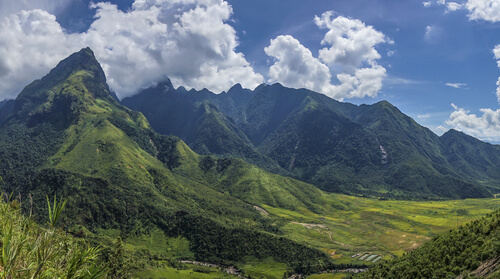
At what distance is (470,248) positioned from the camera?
193 ft

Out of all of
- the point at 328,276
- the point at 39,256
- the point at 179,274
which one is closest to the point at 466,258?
the point at 39,256

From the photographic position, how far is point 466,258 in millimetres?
57062

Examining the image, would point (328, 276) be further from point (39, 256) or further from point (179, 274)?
point (39, 256)

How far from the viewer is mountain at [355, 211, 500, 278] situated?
48844mm

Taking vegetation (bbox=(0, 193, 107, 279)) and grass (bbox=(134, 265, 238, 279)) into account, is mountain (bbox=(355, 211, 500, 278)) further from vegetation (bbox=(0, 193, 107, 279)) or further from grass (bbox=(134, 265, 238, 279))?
grass (bbox=(134, 265, 238, 279))

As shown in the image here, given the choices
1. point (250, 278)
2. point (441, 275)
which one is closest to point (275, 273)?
point (250, 278)

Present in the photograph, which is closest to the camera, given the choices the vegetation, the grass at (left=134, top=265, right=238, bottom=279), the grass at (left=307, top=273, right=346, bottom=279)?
the vegetation

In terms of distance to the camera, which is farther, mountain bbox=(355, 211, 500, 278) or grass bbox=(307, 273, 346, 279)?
grass bbox=(307, 273, 346, 279)

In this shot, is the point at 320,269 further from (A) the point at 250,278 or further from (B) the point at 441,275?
(B) the point at 441,275

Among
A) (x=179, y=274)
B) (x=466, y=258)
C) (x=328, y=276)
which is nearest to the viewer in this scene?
(x=466, y=258)

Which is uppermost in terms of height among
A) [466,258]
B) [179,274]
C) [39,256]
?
[39,256]

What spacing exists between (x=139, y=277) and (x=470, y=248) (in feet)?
507

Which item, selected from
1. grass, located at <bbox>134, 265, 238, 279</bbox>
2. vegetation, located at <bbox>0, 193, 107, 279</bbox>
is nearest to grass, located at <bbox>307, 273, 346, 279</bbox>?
grass, located at <bbox>134, 265, 238, 279</bbox>

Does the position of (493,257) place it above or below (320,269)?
above
